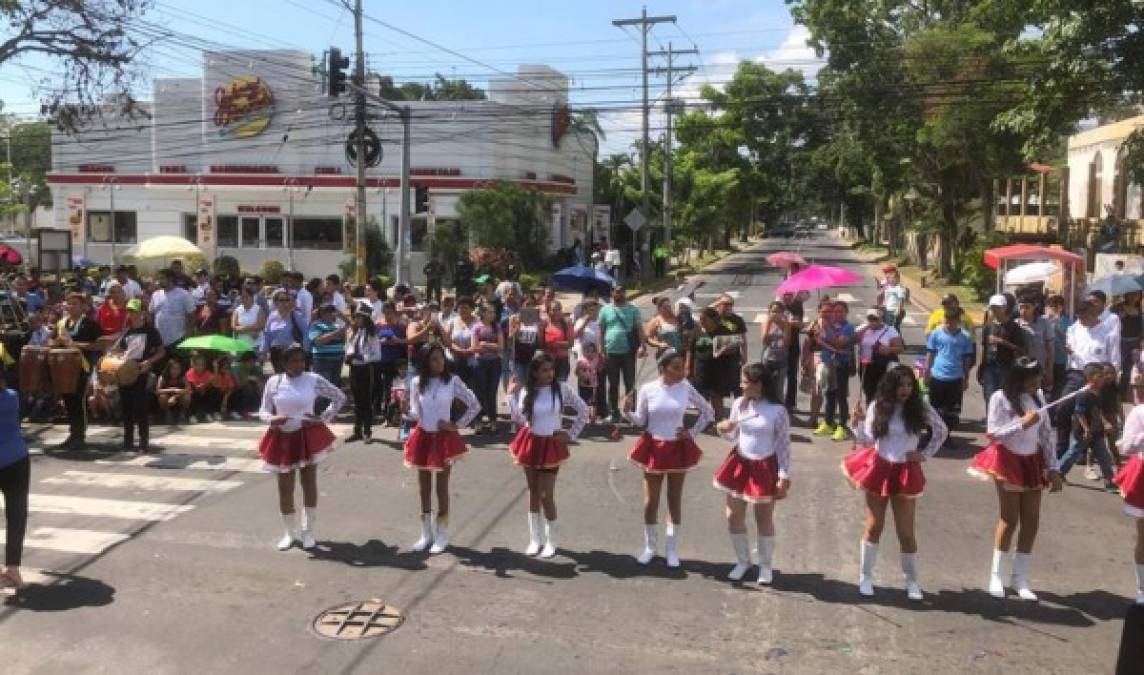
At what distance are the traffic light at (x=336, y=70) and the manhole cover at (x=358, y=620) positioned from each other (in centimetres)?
1595

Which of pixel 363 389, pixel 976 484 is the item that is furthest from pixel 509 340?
pixel 976 484

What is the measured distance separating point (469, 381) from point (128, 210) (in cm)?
3349

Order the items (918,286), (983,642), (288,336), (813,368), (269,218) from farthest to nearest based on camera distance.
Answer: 1. (269,218)
2. (918,286)
3. (288,336)
4. (813,368)
5. (983,642)

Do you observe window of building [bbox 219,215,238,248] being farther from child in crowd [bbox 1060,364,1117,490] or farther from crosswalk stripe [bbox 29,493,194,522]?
child in crowd [bbox 1060,364,1117,490]

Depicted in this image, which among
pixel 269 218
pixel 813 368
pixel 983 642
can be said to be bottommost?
pixel 983 642

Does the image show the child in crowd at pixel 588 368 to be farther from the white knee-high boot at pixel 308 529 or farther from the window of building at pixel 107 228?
the window of building at pixel 107 228

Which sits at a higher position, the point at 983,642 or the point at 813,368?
the point at 813,368

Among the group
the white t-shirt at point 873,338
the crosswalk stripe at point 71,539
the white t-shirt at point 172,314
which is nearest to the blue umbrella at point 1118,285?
the white t-shirt at point 873,338

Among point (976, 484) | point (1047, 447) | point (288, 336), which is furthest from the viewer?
point (288, 336)

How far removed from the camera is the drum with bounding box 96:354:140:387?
1063cm

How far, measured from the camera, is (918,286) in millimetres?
36594

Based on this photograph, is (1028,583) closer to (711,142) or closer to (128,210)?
(128,210)

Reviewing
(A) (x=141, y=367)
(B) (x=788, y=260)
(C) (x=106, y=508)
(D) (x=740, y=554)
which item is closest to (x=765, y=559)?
(D) (x=740, y=554)

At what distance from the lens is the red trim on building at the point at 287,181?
37594 mm
